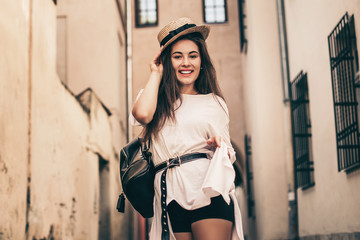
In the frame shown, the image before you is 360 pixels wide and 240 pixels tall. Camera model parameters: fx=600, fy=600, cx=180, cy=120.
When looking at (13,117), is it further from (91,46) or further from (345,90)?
(91,46)

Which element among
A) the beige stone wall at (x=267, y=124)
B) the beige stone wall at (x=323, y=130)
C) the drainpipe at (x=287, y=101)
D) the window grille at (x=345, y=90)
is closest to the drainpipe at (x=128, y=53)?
the beige stone wall at (x=267, y=124)

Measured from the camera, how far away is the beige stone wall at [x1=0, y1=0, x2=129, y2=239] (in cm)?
560

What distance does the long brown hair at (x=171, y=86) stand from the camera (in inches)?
106

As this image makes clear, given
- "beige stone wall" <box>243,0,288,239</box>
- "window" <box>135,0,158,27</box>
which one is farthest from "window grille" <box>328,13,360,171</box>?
"window" <box>135,0,158,27</box>

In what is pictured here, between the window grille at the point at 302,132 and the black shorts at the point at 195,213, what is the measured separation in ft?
22.9

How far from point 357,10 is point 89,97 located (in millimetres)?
6149

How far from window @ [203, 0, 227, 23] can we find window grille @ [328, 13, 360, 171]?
965cm

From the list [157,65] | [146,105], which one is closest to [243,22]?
[157,65]

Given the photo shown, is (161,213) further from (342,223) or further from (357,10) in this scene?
(342,223)

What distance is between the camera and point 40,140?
700 centimetres

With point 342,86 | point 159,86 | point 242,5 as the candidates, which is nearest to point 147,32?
point 242,5

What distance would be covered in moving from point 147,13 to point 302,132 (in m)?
8.43

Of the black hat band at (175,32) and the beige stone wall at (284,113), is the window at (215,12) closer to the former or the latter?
the beige stone wall at (284,113)

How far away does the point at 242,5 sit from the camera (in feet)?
49.9
